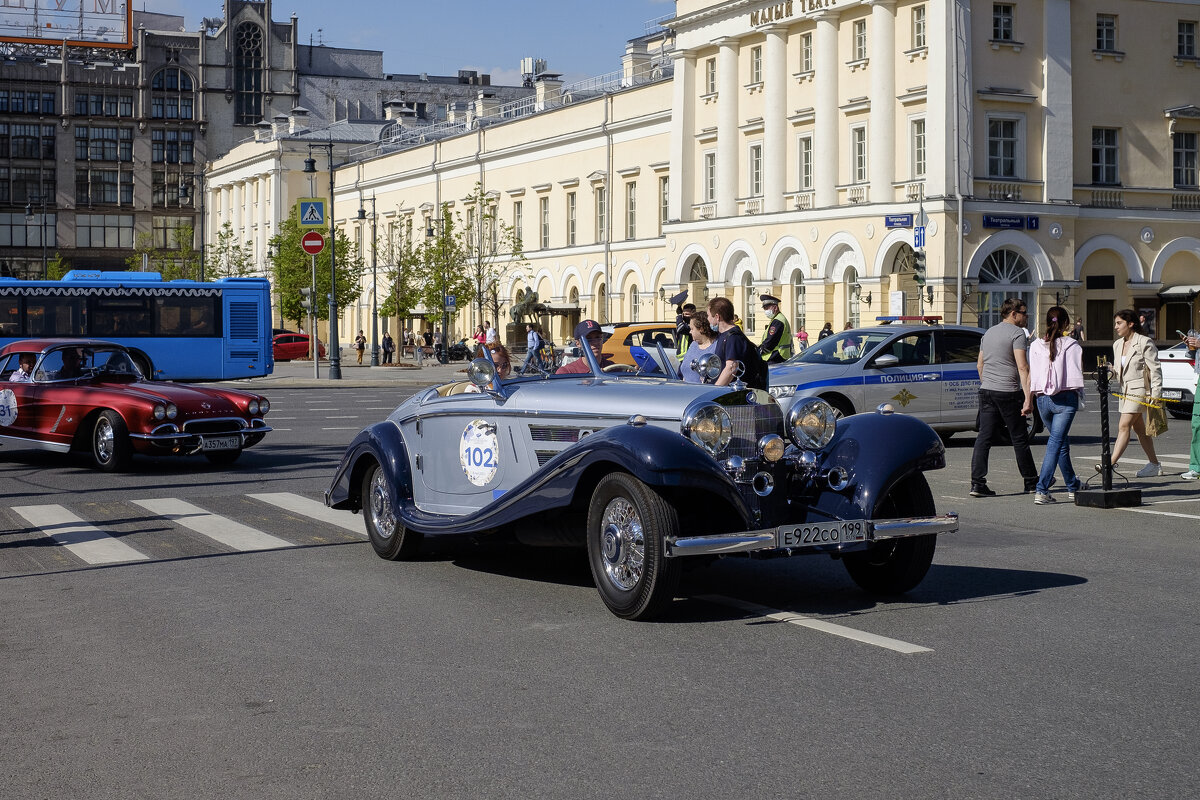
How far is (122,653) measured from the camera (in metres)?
7.59

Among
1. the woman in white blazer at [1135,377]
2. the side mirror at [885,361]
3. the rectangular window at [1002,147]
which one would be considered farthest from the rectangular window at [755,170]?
the woman in white blazer at [1135,377]

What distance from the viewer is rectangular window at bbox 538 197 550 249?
7381 cm

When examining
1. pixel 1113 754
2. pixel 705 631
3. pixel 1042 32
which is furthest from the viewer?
pixel 1042 32

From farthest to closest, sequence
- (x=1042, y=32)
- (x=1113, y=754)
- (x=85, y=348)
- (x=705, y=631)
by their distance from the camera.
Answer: (x=1042, y=32) → (x=85, y=348) → (x=705, y=631) → (x=1113, y=754)

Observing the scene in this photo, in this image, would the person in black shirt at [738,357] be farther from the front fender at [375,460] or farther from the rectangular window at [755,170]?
the rectangular window at [755,170]

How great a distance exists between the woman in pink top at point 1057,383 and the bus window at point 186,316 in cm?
3082

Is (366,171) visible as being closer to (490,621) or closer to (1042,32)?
(1042,32)

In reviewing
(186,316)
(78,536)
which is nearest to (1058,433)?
(78,536)

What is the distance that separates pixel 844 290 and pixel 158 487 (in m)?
39.5

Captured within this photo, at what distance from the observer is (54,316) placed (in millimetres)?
39312

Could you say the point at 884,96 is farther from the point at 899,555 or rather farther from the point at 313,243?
the point at 899,555

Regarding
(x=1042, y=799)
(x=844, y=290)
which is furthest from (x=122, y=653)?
(x=844, y=290)

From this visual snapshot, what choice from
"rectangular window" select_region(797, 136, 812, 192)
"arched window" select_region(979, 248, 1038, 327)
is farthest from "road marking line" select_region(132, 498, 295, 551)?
"rectangular window" select_region(797, 136, 812, 192)

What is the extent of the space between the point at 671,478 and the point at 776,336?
1281cm
